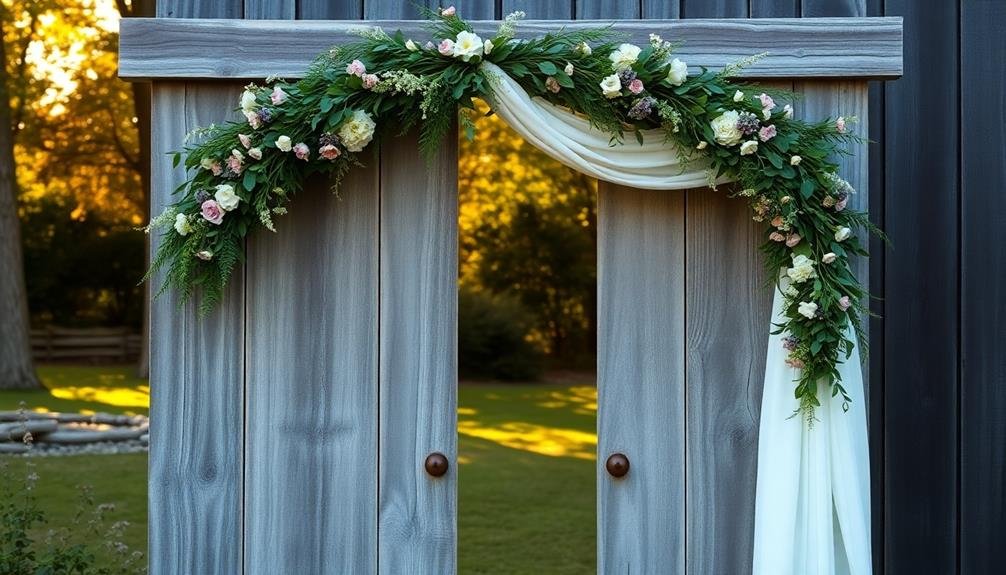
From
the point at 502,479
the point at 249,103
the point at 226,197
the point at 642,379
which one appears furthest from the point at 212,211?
the point at 502,479

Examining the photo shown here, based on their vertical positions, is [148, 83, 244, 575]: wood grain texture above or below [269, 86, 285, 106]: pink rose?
below

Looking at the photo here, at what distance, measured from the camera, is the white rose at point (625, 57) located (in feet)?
8.14

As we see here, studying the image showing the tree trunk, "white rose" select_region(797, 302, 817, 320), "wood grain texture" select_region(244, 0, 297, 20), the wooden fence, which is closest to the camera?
A: "white rose" select_region(797, 302, 817, 320)

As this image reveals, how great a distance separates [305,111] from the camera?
249 centimetres

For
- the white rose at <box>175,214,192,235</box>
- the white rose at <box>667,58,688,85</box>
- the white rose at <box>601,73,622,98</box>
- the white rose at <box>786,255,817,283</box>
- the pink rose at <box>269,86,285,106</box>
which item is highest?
A: the white rose at <box>667,58,688,85</box>

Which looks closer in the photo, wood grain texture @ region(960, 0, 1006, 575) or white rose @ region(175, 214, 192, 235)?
white rose @ region(175, 214, 192, 235)

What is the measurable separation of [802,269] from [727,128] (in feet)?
1.22

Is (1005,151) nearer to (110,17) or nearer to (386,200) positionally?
(386,200)

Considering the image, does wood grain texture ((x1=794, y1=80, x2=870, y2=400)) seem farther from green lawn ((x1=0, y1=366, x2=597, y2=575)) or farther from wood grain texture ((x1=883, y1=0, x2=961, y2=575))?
green lawn ((x1=0, y1=366, x2=597, y2=575))

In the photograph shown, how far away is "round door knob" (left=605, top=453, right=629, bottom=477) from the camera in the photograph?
2.65 metres

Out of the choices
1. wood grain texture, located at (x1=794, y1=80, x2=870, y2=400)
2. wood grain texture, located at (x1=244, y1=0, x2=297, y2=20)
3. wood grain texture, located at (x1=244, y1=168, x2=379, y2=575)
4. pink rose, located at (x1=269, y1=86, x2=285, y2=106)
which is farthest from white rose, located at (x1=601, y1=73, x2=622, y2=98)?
wood grain texture, located at (x1=244, y1=0, x2=297, y2=20)

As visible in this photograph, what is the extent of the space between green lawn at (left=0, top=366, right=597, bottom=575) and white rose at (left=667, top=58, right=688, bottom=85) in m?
3.43

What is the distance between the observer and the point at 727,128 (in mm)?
2443

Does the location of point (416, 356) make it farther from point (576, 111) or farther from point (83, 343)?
point (83, 343)
